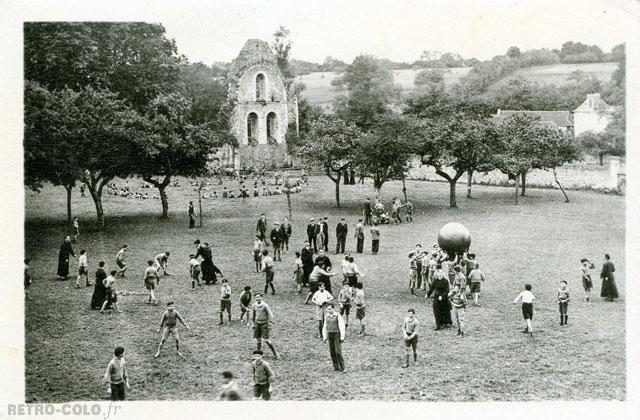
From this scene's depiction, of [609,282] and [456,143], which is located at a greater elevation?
[456,143]

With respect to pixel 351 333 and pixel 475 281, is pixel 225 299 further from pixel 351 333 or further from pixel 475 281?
pixel 475 281

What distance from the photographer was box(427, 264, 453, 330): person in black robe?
1541 centimetres

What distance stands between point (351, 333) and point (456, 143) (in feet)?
75.1

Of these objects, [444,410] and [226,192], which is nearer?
[444,410]

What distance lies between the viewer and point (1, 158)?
14.4 m

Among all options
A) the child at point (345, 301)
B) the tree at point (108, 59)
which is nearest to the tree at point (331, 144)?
the tree at point (108, 59)

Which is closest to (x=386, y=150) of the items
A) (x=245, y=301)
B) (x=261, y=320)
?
(x=245, y=301)

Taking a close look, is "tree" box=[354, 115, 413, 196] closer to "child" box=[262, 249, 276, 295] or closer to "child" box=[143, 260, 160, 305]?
"child" box=[262, 249, 276, 295]

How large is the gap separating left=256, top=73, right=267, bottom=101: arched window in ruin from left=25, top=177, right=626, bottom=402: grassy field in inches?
1126

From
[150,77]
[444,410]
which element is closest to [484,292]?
[444,410]

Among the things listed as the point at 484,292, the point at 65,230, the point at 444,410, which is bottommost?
the point at 444,410

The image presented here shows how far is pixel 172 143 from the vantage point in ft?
99.4

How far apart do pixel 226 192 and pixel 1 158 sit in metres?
24.7
